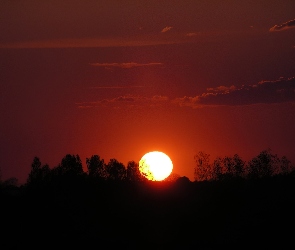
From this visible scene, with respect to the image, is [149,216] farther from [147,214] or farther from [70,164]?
[70,164]

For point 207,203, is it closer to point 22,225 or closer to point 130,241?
point 130,241

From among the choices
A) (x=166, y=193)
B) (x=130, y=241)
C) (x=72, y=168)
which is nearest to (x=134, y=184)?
(x=166, y=193)

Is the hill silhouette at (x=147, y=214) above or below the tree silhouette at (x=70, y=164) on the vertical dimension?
below

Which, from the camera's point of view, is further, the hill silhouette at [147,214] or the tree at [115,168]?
the tree at [115,168]

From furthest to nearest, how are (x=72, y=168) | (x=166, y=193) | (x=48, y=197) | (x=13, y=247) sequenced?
(x=72, y=168)
(x=166, y=193)
(x=48, y=197)
(x=13, y=247)

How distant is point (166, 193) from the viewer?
65.4 metres

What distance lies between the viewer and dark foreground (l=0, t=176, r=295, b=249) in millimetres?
54156

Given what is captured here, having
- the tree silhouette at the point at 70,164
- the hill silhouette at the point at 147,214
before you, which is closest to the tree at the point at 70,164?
the tree silhouette at the point at 70,164

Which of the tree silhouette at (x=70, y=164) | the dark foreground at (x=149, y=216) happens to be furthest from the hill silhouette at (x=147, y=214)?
the tree silhouette at (x=70, y=164)

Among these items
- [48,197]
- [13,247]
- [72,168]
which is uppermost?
[72,168]

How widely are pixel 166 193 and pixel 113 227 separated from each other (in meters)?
9.70

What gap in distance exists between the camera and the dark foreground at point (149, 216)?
5416 cm

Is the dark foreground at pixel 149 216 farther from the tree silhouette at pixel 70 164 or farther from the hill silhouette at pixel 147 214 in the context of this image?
the tree silhouette at pixel 70 164

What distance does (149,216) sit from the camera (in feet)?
197
